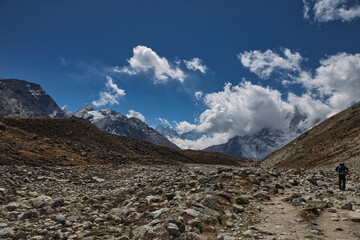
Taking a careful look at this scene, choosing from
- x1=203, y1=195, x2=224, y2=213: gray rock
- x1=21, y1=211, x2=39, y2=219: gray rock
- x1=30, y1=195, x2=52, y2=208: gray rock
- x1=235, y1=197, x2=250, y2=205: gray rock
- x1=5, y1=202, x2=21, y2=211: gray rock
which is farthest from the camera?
x1=235, y1=197, x2=250, y2=205: gray rock

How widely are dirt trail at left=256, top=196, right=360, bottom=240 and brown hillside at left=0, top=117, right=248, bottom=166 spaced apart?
82.4ft

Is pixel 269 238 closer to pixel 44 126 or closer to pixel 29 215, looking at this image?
pixel 29 215

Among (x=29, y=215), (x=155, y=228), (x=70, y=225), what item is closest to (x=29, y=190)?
(x=29, y=215)

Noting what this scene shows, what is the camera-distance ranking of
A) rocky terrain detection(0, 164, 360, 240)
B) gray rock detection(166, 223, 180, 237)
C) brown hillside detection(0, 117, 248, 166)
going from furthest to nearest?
brown hillside detection(0, 117, 248, 166), rocky terrain detection(0, 164, 360, 240), gray rock detection(166, 223, 180, 237)

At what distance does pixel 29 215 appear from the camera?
30.9ft

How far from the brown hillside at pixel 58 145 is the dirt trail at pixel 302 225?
82.4ft

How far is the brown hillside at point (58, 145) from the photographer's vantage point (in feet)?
83.4

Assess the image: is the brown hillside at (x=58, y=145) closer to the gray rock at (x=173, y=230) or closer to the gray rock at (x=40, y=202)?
the gray rock at (x=40, y=202)

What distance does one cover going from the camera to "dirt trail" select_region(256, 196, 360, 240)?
726 cm

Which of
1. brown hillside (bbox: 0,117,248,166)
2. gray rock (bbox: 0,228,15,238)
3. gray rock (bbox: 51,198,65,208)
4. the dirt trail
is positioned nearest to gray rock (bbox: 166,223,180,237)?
the dirt trail

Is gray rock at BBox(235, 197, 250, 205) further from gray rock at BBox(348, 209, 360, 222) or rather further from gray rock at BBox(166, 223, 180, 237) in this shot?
gray rock at BBox(166, 223, 180, 237)

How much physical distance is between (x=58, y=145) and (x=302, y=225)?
133 feet

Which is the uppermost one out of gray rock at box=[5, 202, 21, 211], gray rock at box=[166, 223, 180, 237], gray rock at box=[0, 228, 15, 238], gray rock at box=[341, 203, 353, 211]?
gray rock at box=[341, 203, 353, 211]

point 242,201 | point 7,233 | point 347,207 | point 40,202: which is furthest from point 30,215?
point 347,207
